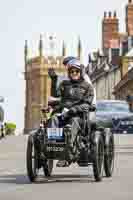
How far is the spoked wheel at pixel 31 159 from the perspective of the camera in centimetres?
1405

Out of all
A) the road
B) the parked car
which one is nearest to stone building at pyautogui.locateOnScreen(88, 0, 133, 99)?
the parked car

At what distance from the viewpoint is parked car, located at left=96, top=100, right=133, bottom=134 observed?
46.9 meters

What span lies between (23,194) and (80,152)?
84.9 inches

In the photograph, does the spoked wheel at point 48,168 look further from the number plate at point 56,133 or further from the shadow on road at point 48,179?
the number plate at point 56,133

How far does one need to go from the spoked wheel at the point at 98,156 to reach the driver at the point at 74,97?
13.7 inches

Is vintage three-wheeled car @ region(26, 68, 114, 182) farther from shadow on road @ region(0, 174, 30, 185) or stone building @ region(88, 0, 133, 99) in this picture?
stone building @ region(88, 0, 133, 99)

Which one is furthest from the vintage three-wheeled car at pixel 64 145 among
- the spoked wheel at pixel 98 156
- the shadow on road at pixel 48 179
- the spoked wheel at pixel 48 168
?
the spoked wheel at pixel 48 168

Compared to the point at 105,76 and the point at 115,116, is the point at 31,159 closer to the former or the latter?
the point at 115,116

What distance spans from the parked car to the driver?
3086 cm

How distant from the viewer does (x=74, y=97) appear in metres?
14.6

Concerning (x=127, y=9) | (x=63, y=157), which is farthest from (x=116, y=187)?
(x=127, y=9)

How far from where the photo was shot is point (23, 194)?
12156mm

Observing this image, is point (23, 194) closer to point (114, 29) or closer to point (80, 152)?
point (80, 152)

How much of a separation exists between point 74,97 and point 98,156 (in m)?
0.92
